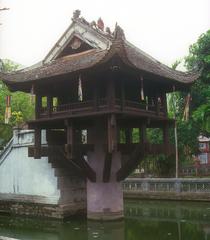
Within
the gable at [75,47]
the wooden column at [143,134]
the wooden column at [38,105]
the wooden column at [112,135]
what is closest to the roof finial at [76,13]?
the gable at [75,47]

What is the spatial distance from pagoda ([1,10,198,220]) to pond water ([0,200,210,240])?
1003 millimetres

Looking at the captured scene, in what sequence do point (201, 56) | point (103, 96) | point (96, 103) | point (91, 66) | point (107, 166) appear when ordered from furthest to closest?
point (201, 56)
point (103, 96)
point (107, 166)
point (96, 103)
point (91, 66)

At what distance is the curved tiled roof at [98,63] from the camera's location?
12062 mm

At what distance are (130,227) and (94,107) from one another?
166 inches

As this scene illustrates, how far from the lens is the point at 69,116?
44.5 ft

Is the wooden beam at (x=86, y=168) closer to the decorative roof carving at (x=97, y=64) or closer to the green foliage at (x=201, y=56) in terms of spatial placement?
the decorative roof carving at (x=97, y=64)

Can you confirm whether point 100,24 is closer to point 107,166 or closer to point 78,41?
point 78,41

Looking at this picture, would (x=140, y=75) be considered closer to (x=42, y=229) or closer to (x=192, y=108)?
Answer: (x=42, y=229)

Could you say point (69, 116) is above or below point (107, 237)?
above

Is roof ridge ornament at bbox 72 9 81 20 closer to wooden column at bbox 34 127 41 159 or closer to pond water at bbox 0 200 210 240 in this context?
wooden column at bbox 34 127 41 159

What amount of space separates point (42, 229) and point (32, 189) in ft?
9.49

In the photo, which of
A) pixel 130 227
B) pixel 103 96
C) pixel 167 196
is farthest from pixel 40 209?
pixel 167 196

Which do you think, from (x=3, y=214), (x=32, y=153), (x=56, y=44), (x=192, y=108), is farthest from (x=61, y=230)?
(x=192, y=108)

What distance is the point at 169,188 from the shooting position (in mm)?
20641
